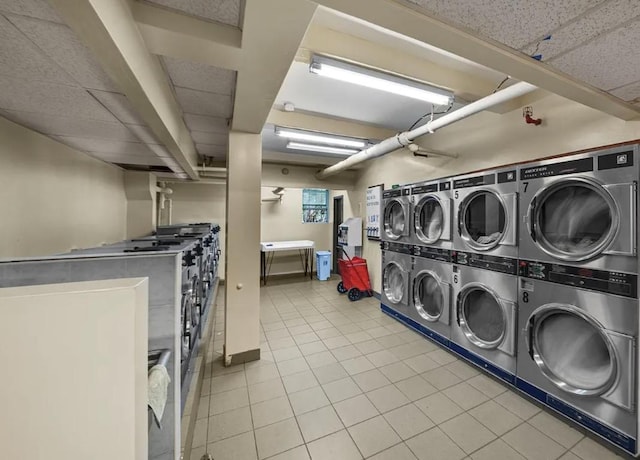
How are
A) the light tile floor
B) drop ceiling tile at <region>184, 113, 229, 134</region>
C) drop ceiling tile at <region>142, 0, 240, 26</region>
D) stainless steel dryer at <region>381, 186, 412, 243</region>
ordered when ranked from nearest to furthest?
1. drop ceiling tile at <region>142, 0, 240, 26</region>
2. the light tile floor
3. drop ceiling tile at <region>184, 113, 229, 134</region>
4. stainless steel dryer at <region>381, 186, 412, 243</region>

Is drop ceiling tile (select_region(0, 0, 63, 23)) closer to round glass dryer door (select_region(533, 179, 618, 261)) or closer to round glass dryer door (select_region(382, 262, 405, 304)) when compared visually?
round glass dryer door (select_region(533, 179, 618, 261))

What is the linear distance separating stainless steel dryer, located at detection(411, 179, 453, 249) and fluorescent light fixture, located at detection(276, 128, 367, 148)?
1179 millimetres

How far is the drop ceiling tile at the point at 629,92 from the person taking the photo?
153 cm

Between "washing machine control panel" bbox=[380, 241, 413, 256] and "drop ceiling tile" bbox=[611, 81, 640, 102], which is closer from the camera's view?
"drop ceiling tile" bbox=[611, 81, 640, 102]

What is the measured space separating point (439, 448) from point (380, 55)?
3.00 m

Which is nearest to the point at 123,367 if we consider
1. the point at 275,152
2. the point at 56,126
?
the point at 56,126

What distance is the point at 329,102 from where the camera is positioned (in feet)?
9.53

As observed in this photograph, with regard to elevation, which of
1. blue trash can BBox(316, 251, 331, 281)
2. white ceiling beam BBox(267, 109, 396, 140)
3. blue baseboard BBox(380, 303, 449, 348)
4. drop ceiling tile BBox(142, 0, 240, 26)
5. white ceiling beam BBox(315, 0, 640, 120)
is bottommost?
blue baseboard BBox(380, 303, 449, 348)

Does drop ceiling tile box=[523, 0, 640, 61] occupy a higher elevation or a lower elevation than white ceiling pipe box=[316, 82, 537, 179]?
lower

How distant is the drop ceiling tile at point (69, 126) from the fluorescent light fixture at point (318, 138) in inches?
67.8

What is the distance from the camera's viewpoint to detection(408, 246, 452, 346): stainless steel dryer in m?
2.90

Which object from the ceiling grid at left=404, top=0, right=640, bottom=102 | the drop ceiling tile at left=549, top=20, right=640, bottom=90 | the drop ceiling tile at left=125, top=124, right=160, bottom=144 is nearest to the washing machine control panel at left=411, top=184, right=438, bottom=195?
the drop ceiling tile at left=549, top=20, right=640, bottom=90

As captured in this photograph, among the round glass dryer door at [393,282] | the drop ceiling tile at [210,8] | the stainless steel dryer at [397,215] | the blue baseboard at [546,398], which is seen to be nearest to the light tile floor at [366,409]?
the blue baseboard at [546,398]

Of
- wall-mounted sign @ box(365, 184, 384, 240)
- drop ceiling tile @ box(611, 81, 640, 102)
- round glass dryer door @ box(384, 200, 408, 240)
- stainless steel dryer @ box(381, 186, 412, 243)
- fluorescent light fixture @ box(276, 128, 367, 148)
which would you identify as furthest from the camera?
wall-mounted sign @ box(365, 184, 384, 240)
